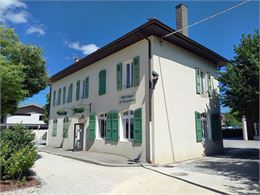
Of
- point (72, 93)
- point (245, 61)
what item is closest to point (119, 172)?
point (245, 61)

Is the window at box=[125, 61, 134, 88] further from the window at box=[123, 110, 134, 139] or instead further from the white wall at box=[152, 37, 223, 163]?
the white wall at box=[152, 37, 223, 163]

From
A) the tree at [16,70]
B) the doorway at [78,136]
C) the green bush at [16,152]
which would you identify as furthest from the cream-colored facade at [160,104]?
the green bush at [16,152]

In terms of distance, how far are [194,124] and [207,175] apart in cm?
520

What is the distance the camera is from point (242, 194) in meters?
5.44

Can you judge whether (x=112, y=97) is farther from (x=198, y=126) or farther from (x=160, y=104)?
(x=198, y=126)

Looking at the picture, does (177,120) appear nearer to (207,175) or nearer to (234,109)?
(234,109)

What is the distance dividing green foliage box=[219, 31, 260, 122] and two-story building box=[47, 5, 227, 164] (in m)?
1.80

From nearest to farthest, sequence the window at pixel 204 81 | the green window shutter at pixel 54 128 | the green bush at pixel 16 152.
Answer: the green bush at pixel 16 152, the window at pixel 204 81, the green window shutter at pixel 54 128

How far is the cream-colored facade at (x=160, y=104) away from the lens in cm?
1048

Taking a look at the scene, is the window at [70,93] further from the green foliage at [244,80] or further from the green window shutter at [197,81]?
the green foliage at [244,80]

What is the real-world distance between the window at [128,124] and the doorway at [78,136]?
471 cm

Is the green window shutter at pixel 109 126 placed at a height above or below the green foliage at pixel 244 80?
below

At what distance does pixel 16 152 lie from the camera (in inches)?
263

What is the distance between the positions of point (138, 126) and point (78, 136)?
7067mm
